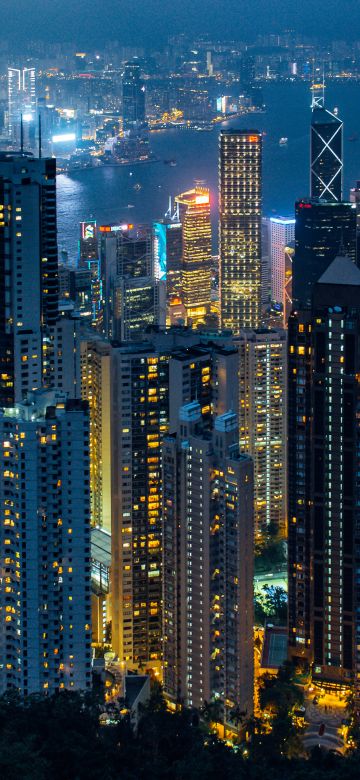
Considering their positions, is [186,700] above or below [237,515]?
below

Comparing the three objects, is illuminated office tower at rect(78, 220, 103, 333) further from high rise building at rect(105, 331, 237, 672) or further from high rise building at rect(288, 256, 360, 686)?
high rise building at rect(288, 256, 360, 686)

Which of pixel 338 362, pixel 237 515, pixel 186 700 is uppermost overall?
pixel 338 362

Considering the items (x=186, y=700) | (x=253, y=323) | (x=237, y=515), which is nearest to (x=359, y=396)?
(x=237, y=515)

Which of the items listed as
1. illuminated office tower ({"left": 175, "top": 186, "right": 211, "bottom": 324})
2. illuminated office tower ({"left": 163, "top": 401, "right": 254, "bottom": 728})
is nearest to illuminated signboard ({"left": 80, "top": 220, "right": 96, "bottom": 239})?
illuminated office tower ({"left": 175, "top": 186, "right": 211, "bottom": 324})

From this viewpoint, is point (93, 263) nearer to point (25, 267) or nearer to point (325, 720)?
point (25, 267)

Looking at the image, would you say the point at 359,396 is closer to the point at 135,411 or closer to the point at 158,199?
the point at 135,411

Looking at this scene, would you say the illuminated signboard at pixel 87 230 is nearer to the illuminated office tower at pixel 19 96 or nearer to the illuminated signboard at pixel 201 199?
the illuminated signboard at pixel 201 199
